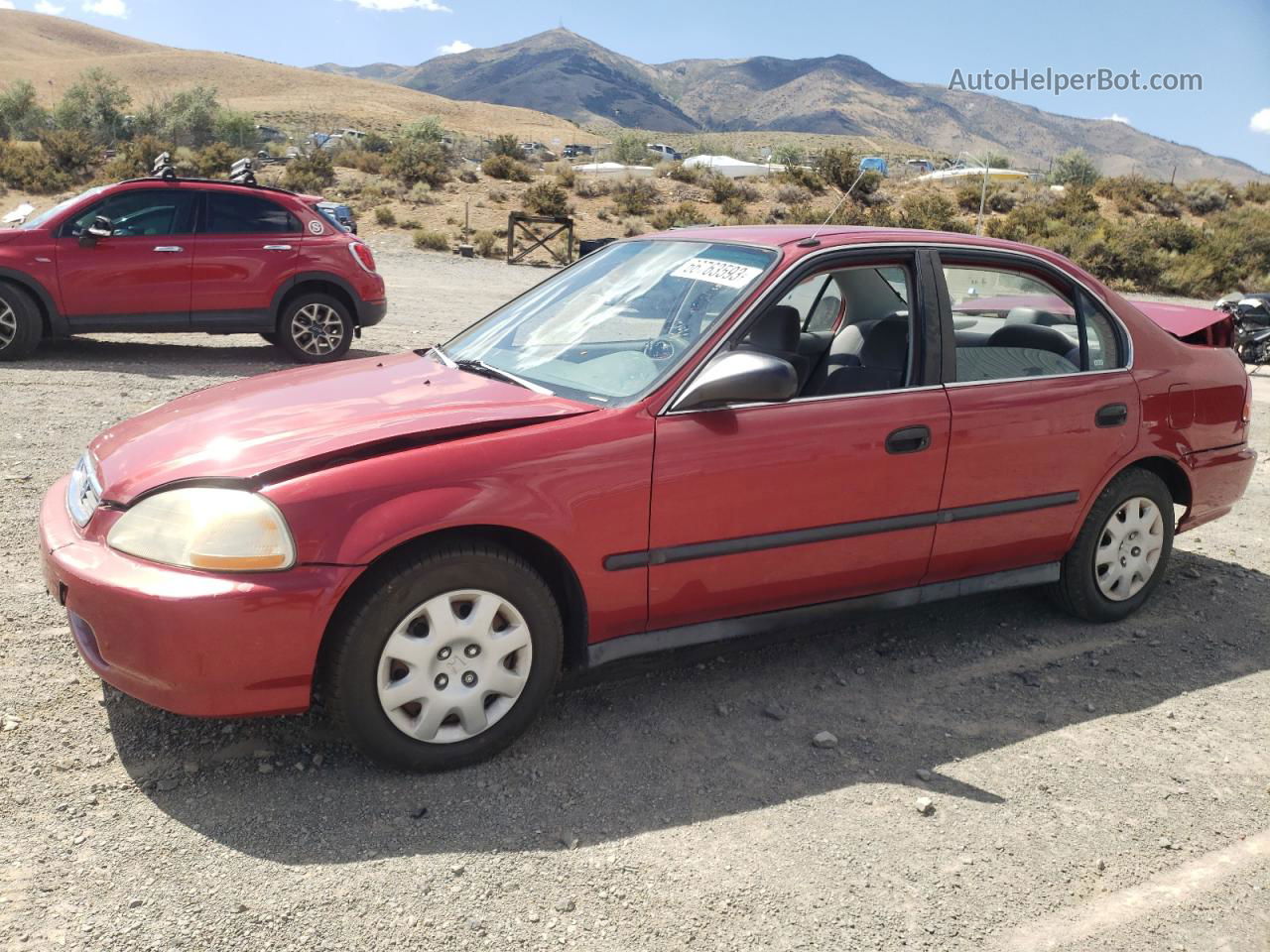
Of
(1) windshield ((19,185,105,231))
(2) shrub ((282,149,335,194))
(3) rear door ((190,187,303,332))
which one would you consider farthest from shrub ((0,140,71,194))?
(3) rear door ((190,187,303,332))

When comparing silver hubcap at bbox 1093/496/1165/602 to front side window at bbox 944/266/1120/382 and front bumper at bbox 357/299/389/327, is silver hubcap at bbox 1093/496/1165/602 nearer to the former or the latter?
front side window at bbox 944/266/1120/382

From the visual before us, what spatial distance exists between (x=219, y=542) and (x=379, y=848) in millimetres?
938

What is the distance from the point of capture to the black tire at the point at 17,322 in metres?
9.32

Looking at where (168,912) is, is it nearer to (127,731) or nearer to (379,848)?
(379,848)

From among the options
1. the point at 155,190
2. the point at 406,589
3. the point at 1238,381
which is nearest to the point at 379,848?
the point at 406,589

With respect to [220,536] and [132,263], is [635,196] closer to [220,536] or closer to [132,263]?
[132,263]

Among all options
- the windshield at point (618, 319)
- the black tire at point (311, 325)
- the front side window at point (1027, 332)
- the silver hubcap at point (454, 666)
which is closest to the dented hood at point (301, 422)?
the windshield at point (618, 319)

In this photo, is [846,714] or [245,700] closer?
[245,700]

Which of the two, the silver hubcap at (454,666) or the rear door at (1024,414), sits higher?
the rear door at (1024,414)

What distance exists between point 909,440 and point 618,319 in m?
1.16

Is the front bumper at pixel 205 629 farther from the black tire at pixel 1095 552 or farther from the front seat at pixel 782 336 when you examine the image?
the black tire at pixel 1095 552

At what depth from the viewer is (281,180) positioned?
32875mm

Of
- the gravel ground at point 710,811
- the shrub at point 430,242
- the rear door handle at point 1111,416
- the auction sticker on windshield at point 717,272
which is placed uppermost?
the shrub at point 430,242

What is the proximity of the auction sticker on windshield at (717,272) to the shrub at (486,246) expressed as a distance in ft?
70.7
